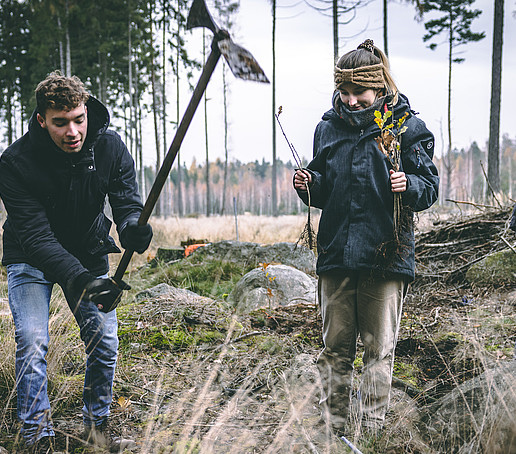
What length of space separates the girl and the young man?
992 mm

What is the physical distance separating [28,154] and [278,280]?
128 inches

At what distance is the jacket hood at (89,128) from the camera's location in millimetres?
2230

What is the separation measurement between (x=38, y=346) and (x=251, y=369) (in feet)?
5.39

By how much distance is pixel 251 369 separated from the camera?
134 inches

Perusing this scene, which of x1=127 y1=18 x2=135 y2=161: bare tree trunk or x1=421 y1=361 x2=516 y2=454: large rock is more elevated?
x1=127 y1=18 x2=135 y2=161: bare tree trunk

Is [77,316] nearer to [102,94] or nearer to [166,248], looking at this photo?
[166,248]

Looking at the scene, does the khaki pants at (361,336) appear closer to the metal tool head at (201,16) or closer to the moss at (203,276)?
the metal tool head at (201,16)

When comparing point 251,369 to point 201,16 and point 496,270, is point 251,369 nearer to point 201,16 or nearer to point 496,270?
point 201,16

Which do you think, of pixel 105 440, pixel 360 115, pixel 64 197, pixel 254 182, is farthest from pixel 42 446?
pixel 254 182

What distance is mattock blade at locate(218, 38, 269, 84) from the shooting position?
5.44ft

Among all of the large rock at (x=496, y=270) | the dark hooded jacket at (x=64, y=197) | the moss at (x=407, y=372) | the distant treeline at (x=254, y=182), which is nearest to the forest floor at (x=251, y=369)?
the moss at (x=407, y=372)

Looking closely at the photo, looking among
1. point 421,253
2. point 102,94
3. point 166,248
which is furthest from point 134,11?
point 421,253

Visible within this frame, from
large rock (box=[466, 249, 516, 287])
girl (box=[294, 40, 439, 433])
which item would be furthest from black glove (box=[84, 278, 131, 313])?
large rock (box=[466, 249, 516, 287])

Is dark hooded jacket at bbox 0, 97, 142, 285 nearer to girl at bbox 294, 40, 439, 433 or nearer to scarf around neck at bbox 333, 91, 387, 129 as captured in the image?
girl at bbox 294, 40, 439, 433
